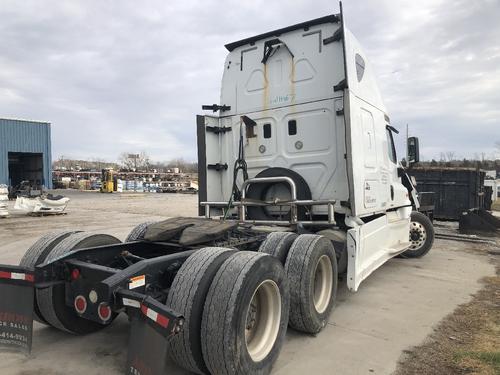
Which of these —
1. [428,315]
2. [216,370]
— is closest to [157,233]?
[216,370]

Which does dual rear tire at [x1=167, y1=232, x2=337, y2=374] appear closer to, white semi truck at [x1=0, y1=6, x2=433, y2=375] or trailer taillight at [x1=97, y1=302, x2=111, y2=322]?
white semi truck at [x1=0, y1=6, x2=433, y2=375]

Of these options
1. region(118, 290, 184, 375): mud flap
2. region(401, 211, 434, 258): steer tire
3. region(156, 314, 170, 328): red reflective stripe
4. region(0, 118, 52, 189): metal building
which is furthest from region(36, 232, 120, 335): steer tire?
region(0, 118, 52, 189): metal building

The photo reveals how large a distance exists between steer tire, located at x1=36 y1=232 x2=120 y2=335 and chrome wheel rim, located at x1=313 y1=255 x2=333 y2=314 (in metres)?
2.18

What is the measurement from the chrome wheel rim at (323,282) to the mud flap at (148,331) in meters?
2.15

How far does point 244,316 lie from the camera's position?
277 cm

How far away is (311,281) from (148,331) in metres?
1.85

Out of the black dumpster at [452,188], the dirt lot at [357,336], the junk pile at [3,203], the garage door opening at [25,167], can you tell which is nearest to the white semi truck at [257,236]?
the dirt lot at [357,336]

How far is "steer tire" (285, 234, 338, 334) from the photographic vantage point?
374 cm

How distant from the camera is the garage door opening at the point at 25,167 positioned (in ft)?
115

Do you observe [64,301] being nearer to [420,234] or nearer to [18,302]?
[18,302]

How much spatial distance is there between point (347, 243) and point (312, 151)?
4.75ft

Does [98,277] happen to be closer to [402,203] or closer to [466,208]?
[402,203]

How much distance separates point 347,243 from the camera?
4523 millimetres

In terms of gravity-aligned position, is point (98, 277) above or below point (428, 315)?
above
